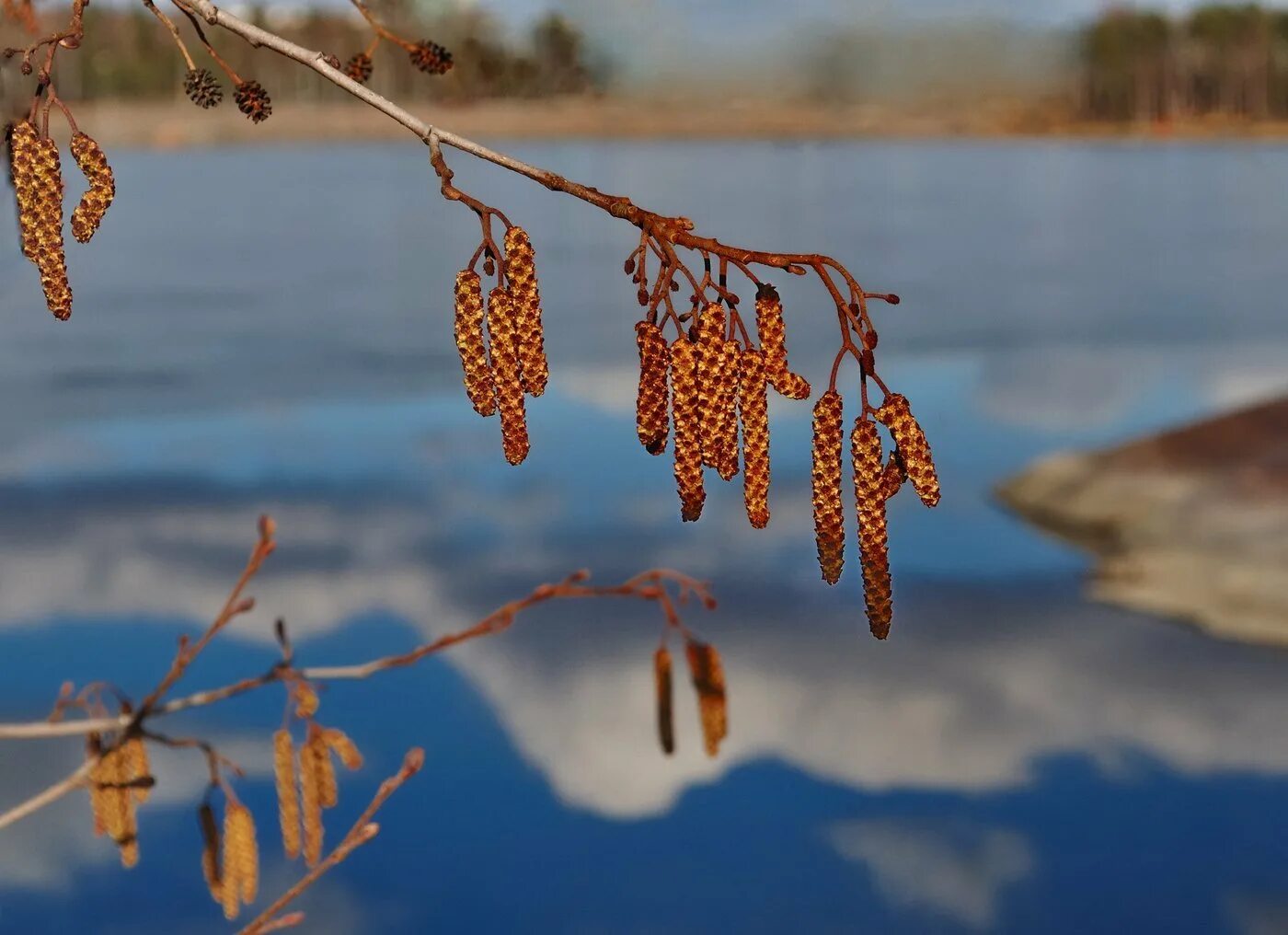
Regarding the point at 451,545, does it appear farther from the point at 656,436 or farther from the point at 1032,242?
the point at 1032,242

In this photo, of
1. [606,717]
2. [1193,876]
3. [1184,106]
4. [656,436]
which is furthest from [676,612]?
[1184,106]

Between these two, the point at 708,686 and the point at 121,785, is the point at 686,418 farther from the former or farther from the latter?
the point at 121,785

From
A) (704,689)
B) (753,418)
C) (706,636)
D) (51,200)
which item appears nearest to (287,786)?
(704,689)

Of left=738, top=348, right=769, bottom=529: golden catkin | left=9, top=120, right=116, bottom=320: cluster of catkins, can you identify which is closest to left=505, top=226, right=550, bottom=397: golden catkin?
left=738, top=348, right=769, bottom=529: golden catkin

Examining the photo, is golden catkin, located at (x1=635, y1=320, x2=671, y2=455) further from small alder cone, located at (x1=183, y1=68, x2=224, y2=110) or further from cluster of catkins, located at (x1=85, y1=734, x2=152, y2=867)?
cluster of catkins, located at (x1=85, y1=734, x2=152, y2=867)

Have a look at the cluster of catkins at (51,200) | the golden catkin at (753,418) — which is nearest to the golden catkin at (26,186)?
the cluster of catkins at (51,200)

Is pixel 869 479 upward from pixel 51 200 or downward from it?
downward
